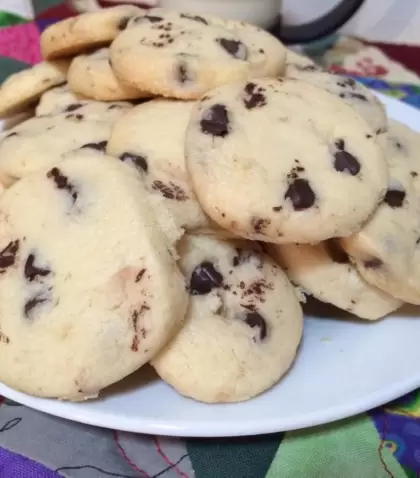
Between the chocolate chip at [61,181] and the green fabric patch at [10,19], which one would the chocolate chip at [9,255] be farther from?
the green fabric patch at [10,19]

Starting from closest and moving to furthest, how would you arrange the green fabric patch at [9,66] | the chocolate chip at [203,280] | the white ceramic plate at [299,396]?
1. the white ceramic plate at [299,396]
2. the chocolate chip at [203,280]
3. the green fabric patch at [9,66]

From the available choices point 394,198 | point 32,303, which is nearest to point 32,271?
point 32,303

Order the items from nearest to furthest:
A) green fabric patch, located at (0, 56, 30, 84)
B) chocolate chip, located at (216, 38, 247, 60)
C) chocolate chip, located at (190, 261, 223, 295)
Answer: chocolate chip, located at (190, 261, 223, 295) → chocolate chip, located at (216, 38, 247, 60) → green fabric patch, located at (0, 56, 30, 84)

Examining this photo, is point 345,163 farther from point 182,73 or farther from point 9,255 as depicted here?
point 9,255

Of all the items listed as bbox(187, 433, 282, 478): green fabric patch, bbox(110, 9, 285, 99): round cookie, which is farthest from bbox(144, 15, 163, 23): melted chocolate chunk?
bbox(187, 433, 282, 478): green fabric patch

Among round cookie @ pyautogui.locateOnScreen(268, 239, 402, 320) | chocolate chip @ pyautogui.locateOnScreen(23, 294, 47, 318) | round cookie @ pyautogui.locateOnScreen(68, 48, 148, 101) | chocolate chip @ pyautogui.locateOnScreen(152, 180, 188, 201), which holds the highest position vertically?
round cookie @ pyautogui.locateOnScreen(68, 48, 148, 101)

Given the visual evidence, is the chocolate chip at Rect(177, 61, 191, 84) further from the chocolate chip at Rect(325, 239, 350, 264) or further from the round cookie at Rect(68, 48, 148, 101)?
the chocolate chip at Rect(325, 239, 350, 264)

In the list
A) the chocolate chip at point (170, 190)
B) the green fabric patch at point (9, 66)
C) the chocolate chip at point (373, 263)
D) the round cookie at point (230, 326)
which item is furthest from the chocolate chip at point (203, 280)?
the green fabric patch at point (9, 66)
